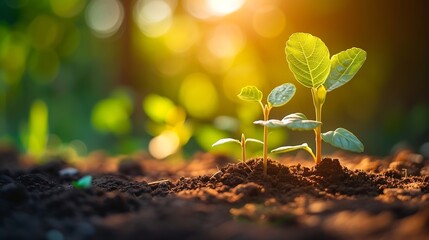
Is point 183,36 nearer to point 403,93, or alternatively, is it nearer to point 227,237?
point 403,93

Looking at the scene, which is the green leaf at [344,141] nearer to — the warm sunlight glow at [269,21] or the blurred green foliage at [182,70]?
the blurred green foliage at [182,70]

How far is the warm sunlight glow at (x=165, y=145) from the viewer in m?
3.39

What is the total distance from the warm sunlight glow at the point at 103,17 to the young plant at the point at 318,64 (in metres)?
4.39

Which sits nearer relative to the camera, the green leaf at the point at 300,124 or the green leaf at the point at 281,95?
the green leaf at the point at 300,124

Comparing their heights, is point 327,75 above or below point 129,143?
below

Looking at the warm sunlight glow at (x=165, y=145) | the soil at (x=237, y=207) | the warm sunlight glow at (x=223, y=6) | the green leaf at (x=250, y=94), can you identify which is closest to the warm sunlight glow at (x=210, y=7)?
the warm sunlight glow at (x=223, y=6)

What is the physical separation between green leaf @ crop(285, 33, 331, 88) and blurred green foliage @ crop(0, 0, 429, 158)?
46.4 inches

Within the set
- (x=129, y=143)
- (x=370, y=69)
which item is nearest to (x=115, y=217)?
(x=129, y=143)

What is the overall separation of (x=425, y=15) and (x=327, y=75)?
2.72 m

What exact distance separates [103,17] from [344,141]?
15.9 feet

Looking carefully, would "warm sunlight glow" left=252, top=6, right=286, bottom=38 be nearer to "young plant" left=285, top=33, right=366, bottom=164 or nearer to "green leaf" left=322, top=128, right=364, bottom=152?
"young plant" left=285, top=33, right=366, bottom=164

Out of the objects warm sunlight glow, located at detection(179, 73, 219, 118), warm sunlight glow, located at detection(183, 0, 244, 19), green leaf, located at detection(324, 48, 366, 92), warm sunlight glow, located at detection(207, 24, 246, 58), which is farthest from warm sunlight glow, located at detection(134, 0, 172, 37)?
green leaf, located at detection(324, 48, 366, 92)

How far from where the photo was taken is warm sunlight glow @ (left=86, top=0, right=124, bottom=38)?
5.93m

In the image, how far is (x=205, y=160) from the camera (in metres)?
2.97
